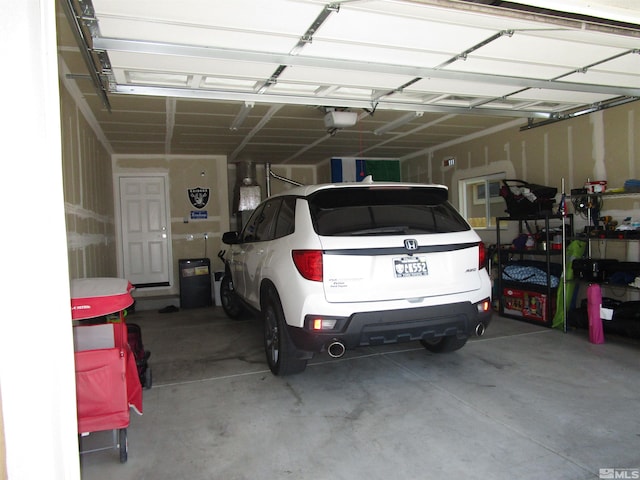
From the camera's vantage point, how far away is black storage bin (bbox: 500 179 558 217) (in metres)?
5.73

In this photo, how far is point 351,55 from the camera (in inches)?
132

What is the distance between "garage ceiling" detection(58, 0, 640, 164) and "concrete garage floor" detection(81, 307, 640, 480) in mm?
2567

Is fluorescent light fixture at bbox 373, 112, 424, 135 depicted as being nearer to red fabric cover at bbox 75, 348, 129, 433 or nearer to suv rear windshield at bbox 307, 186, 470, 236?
suv rear windshield at bbox 307, 186, 470, 236

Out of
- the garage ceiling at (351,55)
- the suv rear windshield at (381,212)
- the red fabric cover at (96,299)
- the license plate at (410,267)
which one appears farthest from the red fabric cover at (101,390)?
the garage ceiling at (351,55)

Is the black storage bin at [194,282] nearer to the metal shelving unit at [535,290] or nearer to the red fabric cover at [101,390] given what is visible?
the metal shelving unit at [535,290]

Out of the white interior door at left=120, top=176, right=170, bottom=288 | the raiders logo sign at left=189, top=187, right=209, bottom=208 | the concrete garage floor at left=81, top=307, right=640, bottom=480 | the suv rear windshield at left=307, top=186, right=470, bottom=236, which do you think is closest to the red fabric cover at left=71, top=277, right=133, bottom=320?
the concrete garage floor at left=81, top=307, right=640, bottom=480

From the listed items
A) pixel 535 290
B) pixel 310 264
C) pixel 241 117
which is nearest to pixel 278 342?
pixel 310 264

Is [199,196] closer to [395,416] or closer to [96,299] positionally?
[96,299]

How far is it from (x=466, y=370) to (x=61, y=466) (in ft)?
10.8

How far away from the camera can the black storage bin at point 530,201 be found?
573 centimetres

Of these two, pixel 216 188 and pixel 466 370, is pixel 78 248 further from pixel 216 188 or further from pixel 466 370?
pixel 216 188

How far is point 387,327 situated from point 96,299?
192 centimetres

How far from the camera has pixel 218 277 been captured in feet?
27.0

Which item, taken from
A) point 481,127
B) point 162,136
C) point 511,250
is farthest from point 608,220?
point 162,136
